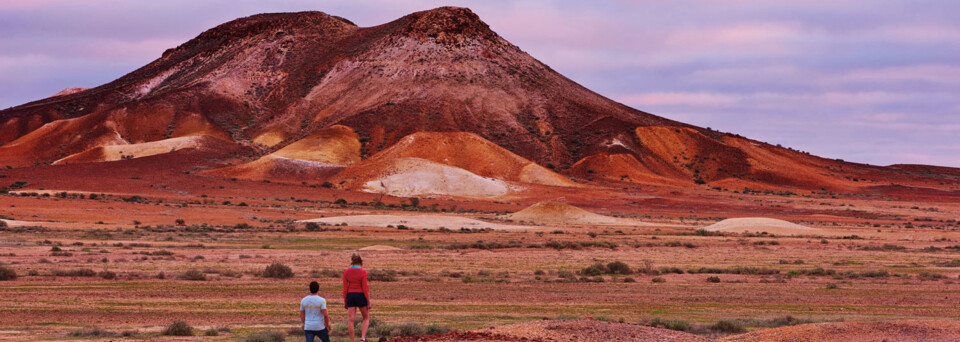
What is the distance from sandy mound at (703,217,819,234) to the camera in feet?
201

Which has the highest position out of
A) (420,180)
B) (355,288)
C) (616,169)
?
(616,169)

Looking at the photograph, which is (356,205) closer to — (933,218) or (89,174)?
(89,174)

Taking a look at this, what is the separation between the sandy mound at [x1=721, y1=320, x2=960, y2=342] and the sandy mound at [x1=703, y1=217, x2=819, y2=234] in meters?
46.9

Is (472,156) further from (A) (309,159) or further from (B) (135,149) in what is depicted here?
(B) (135,149)

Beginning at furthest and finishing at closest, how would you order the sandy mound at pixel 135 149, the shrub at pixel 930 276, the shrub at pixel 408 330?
the sandy mound at pixel 135 149 < the shrub at pixel 930 276 < the shrub at pixel 408 330

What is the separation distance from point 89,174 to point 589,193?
52792mm

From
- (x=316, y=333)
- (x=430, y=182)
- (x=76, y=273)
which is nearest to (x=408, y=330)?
(x=316, y=333)

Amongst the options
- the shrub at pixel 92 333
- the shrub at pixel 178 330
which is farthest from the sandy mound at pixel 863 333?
the shrub at pixel 92 333

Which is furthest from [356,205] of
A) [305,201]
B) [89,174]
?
[89,174]

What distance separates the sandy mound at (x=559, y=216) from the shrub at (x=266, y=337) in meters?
55.0

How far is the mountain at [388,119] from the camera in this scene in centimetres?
11806

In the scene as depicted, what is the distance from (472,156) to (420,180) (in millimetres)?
15013

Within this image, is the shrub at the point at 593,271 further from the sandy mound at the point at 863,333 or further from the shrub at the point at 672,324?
the sandy mound at the point at 863,333

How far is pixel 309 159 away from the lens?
373ft
